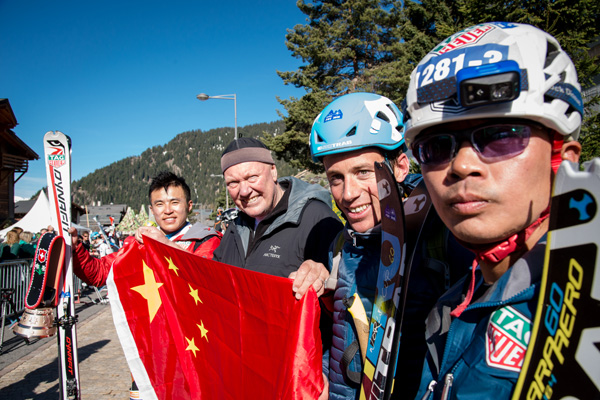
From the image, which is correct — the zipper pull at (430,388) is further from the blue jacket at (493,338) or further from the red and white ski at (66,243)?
the red and white ski at (66,243)

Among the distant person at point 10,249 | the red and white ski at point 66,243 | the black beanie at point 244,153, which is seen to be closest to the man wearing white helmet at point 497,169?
the black beanie at point 244,153

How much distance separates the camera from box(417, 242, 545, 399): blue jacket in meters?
0.95

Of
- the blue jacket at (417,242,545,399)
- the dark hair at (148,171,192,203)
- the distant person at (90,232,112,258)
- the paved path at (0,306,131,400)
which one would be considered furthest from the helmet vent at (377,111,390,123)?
the distant person at (90,232,112,258)

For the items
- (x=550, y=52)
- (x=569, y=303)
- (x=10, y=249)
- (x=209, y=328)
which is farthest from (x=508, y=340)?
(x=10, y=249)

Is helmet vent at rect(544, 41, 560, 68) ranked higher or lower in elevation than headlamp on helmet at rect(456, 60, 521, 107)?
higher

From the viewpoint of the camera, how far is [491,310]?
106 centimetres

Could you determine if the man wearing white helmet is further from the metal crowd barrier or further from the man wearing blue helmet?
the metal crowd barrier

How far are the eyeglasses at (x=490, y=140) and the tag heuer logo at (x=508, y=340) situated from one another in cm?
44

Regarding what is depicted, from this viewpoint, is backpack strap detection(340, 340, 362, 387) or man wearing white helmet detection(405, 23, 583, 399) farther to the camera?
backpack strap detection(340, 340, 362, 387)

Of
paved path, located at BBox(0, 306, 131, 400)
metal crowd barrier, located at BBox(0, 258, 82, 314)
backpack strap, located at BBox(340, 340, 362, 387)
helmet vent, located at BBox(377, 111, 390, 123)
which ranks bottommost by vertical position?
paved path, located at BBox(0, 306, 131, 400)

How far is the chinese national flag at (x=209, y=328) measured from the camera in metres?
1.89

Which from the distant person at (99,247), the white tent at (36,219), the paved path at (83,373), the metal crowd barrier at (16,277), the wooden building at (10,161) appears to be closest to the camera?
the paved path at (83,373)

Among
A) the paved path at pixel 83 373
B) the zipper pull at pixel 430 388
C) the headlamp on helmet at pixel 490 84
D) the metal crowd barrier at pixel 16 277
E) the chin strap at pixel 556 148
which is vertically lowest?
the paved path at pixel 83 373

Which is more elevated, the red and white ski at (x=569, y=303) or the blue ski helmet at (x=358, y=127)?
the blue ski helmet at (x=358, y=127)
